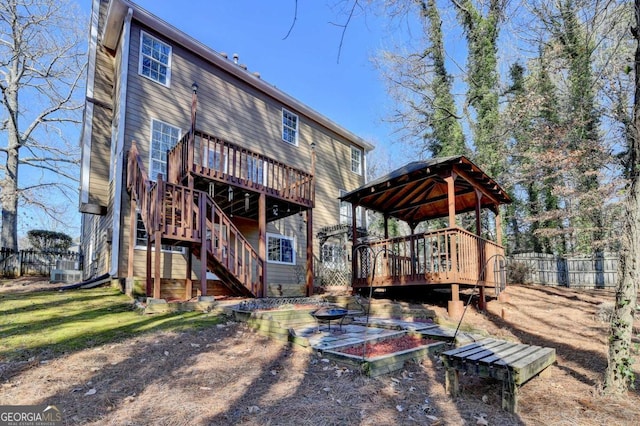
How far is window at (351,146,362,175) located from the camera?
1865cm

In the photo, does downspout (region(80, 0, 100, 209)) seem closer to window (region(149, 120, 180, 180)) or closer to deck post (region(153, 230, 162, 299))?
window (region(149, 120, 180, 180))

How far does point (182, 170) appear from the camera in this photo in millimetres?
9133

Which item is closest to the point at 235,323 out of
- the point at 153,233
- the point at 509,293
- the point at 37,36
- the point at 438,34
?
the point at 153,233

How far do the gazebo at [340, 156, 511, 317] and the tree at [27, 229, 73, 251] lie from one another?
1389 cm

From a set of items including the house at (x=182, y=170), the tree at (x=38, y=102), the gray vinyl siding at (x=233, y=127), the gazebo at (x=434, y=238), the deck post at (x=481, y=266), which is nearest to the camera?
the gazebo at (x=434, y=238)

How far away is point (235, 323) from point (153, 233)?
261 centimetres

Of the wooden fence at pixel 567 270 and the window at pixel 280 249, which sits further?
the wooden fence at pixel 567 270

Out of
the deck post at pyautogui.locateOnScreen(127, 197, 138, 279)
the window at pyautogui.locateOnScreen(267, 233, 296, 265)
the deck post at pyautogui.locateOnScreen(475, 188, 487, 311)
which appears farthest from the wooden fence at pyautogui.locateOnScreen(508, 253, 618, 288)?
the deck post at pyautogui.locateOnScreen(127, 197, 138, 279)

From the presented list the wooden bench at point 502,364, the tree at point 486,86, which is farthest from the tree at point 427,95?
the wooden bench at point 502,364

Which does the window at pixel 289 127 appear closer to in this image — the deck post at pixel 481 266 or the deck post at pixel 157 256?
the deck post at pixel 481 266

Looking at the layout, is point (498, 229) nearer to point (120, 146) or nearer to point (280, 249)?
point (280, 249)

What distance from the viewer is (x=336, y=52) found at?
12.1 ft

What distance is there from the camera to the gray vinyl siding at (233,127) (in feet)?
34.4

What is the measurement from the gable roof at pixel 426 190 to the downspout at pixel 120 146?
19.8 feet
